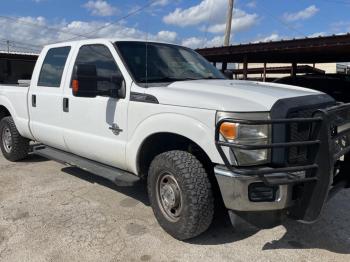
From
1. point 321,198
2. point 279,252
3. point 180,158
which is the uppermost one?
point 180,158

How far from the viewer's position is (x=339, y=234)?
3.91 meters

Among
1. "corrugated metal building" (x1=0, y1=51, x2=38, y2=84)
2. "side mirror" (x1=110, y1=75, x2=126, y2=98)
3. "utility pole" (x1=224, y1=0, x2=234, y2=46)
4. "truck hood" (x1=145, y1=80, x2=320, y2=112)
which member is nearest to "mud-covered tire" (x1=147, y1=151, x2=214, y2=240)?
"truck hood" (x1=145, y1=80, x2=320, y2=112)

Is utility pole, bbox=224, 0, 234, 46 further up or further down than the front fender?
further up

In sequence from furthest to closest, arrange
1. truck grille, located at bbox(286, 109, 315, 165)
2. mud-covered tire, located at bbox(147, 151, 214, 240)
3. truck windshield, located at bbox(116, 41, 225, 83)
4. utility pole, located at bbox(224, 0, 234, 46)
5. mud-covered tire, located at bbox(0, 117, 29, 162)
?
utility pole, located at bbox(224, 0, 234, 46)
mud-covered tire, located at bbox(0, 117, 29, 162)
truck windshield, located at bbox(116, 41, 225, 83)
mud-covered tire, located at bbox(147, 151, 214, 240)
truck grille, located at bbox(286, 109, 315, 165)

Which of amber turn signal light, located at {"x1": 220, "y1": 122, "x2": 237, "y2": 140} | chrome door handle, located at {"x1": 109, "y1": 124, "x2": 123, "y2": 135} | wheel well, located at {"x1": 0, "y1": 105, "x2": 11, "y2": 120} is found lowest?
wheel well, located at {"x1": 0, "y1": 105, "x2": 11, "y2": 120}

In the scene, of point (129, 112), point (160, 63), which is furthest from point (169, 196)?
point (160, 63)

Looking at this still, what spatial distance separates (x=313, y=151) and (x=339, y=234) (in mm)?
1252

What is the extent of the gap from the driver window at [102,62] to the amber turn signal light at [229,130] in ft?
4.81

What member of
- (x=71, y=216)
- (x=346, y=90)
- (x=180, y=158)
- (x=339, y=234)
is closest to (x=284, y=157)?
(x=180, y=158)

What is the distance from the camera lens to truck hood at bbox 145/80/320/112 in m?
3.18

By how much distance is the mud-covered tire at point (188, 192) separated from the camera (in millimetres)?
3404

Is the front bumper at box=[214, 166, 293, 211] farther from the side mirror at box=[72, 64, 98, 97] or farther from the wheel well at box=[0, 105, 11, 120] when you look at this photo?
the wheel well at box=[0, 105, 11, 120]

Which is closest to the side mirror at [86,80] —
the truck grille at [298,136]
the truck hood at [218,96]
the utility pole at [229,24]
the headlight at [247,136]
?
the truck hood at [218,96]

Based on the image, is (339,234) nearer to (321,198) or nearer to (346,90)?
(321,198)
